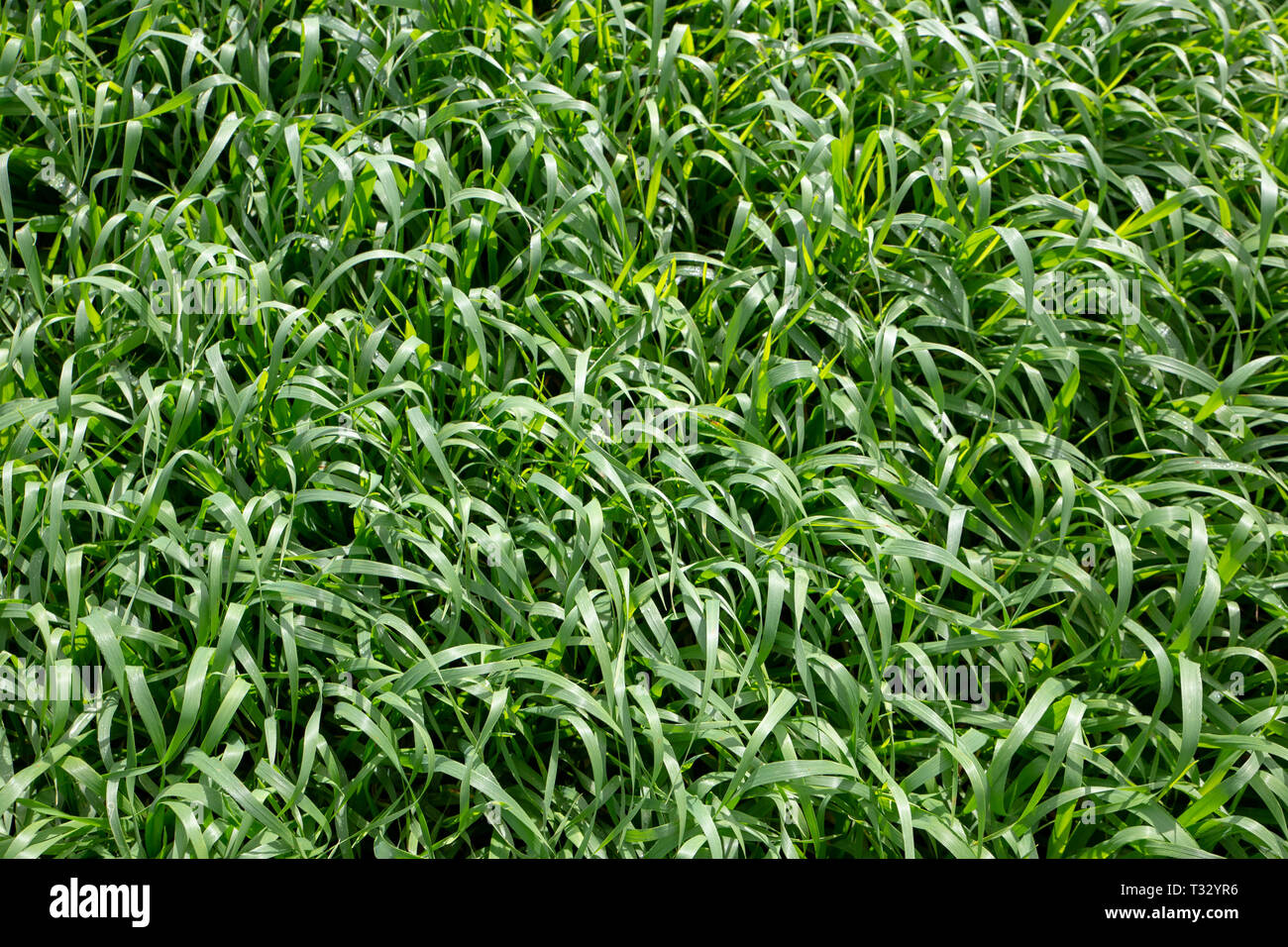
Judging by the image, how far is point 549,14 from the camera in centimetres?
245

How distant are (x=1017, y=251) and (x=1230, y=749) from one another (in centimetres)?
95

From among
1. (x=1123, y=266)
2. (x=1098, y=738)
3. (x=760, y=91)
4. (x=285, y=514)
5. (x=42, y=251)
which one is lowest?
(x=1098, y=738)

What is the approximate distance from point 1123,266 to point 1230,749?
3.41ft

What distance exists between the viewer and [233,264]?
1.87 metres

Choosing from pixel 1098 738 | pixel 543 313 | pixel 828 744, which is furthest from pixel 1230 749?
pixel 543 313

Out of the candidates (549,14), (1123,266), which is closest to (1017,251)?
(1123,266)

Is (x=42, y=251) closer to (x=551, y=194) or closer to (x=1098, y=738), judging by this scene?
(x=551, y=194)

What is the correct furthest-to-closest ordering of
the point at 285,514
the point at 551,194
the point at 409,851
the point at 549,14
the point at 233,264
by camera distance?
the point at 549,14 < the point at 551,194 < the point at 233,264 < the point at 285,514 < the point at 409,851

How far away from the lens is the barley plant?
155 cm

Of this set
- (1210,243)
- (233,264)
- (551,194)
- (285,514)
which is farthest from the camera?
(1210,243)

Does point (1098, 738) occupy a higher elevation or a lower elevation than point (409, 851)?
higher

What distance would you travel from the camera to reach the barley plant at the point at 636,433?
155 cm

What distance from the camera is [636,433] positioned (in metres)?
1.81

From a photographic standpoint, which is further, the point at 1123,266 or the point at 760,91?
the point at 760,91
